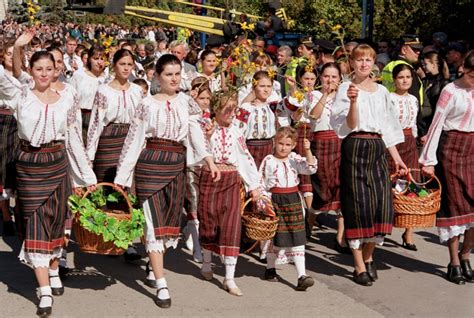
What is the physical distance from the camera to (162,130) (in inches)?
242

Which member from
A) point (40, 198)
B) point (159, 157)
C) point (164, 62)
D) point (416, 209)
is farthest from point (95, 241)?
point (416, 209)

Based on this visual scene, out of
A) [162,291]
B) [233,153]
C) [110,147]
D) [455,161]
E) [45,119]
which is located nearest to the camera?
[45,119]

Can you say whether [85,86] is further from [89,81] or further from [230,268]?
[230,268]

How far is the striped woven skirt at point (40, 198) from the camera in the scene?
5984 mm

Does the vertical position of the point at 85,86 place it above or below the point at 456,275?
above

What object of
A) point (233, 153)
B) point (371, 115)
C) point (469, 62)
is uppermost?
point (469, 62)

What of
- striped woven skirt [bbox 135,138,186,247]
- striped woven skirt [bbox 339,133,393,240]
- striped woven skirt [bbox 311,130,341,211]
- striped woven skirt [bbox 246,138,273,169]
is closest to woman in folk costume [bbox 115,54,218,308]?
striped woven skirt [bbox 135,138,186,247]

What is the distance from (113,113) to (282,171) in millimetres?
1549

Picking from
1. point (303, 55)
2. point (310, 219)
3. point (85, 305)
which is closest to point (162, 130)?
point (85, 305)

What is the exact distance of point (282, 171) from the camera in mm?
6801

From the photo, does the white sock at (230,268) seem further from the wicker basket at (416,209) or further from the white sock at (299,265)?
the wicker basket at (416,209)

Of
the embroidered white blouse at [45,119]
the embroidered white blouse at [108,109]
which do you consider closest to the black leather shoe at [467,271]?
the embroidered white blouse at [108,109]

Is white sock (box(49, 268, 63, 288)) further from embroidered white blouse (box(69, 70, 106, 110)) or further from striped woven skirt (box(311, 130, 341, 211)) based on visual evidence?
striped woven skirt (box(311, 130, 341, 211))

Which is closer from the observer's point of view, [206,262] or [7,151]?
[206,262]
